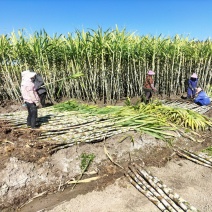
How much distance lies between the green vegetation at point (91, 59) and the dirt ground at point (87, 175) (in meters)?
2.71

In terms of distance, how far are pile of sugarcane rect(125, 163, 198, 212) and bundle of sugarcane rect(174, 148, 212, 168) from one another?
3.22 ft

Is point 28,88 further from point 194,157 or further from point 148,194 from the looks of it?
point 194,157

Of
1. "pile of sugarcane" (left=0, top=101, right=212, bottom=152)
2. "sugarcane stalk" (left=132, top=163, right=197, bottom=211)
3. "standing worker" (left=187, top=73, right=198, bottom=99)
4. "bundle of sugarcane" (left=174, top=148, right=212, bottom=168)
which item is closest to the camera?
"sugarcane stalk" (left=132, top=163, right=197, bottom=211)

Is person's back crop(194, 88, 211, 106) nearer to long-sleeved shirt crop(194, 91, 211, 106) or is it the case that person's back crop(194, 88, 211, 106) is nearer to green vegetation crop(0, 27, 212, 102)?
long-sleeved shirt crop(194, 91, 211, 106)

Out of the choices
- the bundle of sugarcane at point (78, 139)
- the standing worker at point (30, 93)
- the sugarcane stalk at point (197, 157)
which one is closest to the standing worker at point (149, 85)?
the bundle of sugarcane at point (78, 139)

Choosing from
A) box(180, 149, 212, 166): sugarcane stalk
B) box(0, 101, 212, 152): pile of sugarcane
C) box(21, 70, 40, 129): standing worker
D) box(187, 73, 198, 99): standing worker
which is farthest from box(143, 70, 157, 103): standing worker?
box(21, 70, 40, 129): standing worker

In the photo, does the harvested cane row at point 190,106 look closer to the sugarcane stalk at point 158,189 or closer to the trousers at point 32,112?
the sugarcane stalk at point 158,189

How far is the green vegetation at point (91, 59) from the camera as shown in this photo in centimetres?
714

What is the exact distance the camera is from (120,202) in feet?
10.8

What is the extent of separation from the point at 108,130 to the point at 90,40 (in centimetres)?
342

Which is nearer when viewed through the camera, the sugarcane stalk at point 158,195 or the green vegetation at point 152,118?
the sugarcane stalk at point 158,195

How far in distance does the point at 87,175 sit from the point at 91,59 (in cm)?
436

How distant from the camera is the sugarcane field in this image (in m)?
3.38

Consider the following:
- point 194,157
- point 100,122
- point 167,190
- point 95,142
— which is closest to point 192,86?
point 194,157
